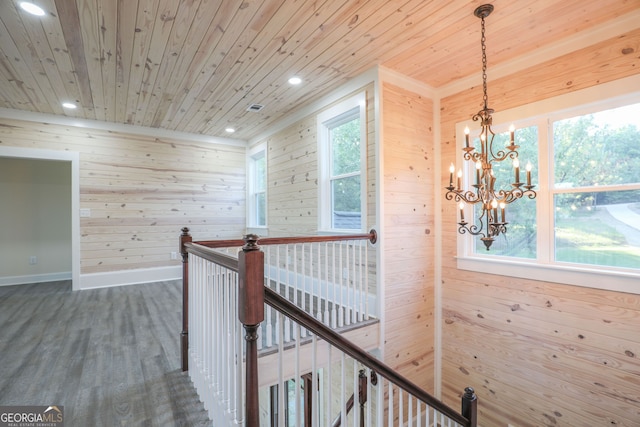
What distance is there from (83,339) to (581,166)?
4.81 meters

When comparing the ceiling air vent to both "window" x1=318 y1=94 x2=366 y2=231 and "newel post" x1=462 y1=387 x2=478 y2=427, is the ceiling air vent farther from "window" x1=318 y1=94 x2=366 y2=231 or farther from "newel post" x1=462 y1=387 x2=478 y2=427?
"newel post" x1=462 y1=387 x2=478 y2=427

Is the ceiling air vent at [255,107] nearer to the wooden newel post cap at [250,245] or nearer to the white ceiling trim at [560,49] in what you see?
the white ceiling trim at [560,49]

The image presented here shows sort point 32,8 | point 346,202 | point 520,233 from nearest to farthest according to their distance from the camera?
point 32,8
point 520,233
point 346,202

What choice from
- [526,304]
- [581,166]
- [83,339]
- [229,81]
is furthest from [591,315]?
[83,339]

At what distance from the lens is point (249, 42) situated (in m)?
2.57

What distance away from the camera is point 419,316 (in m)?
3.30

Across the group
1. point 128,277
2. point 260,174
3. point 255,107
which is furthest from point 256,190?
point 128,277

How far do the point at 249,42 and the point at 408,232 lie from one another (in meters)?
2.39

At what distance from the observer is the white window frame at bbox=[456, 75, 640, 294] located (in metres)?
2.26

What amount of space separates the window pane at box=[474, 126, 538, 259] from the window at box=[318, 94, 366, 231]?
1379mm

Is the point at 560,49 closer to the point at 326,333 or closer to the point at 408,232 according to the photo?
the point at 408,232

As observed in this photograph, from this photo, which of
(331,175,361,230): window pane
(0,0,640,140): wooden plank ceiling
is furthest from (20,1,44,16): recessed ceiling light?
(331,175,361,230): window pane

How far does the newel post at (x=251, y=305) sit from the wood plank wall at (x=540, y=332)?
2601 millimetres

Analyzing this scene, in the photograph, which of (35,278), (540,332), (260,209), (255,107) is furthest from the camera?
(260,209)
